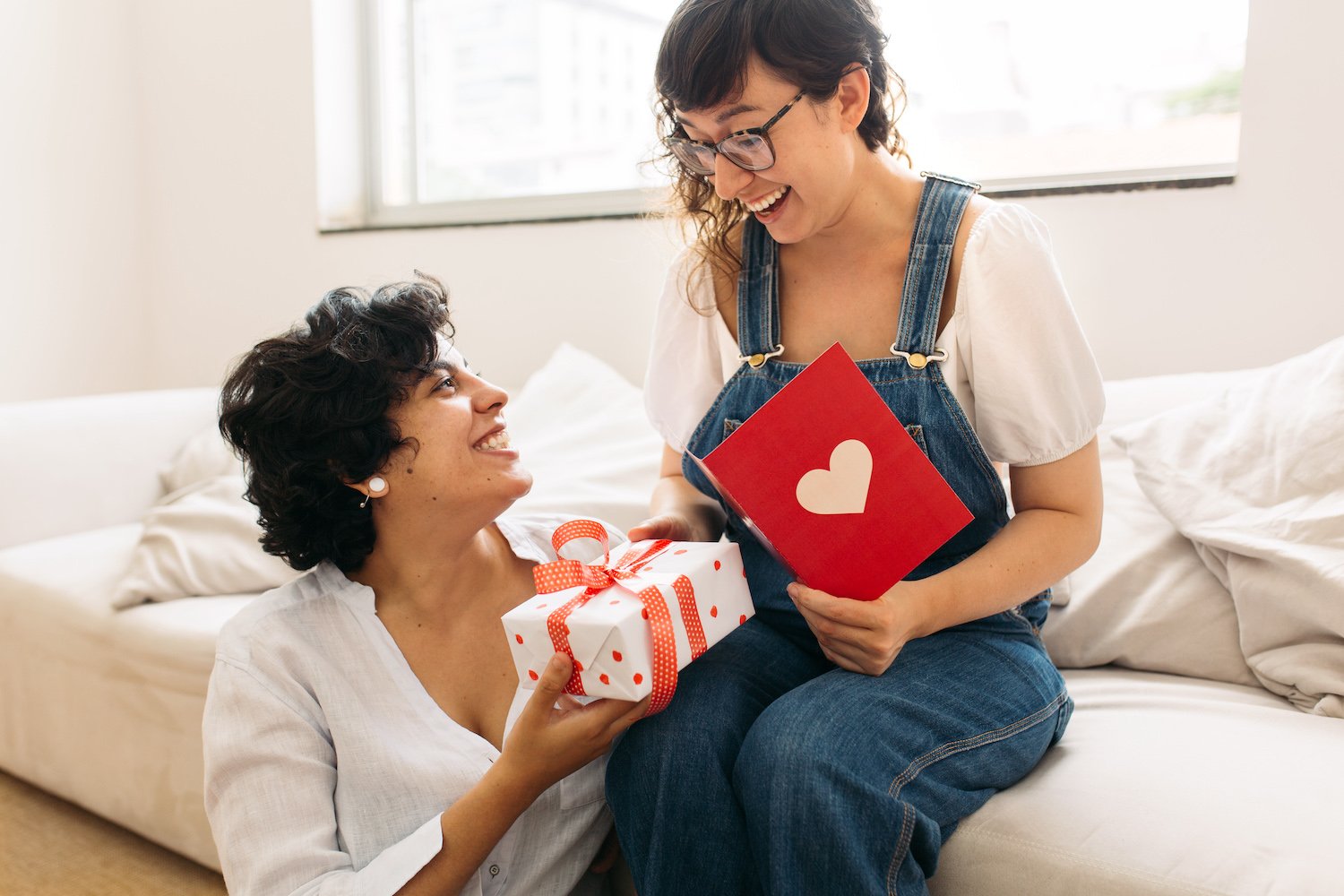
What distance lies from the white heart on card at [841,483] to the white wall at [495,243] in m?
0.60

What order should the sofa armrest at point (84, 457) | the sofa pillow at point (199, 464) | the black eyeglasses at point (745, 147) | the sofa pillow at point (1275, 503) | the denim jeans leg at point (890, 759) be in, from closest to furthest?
the denim jeans leg at point (890, 759) → the black eyeglasses at point (745, 147) → the sofa pillow at point (1275, 503) → the sofa armrest at point (84, 457) → the sofa pillow at point (199, 464)

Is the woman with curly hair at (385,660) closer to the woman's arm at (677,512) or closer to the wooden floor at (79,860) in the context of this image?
the woman's arm at (677,512)

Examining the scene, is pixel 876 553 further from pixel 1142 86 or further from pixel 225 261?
pixel 225 261

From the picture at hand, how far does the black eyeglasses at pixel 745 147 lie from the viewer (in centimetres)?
112

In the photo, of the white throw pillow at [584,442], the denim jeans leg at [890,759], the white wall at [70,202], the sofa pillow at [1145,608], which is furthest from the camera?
the white wall at [70,202]

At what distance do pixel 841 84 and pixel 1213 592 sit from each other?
817mm

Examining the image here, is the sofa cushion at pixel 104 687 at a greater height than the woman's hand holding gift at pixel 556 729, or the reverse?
the woman's hand holding gift at pixel 556 729

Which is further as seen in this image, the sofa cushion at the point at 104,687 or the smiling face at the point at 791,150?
the sofa cushion at the point at 104,687

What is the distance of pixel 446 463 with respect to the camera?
1182 mm

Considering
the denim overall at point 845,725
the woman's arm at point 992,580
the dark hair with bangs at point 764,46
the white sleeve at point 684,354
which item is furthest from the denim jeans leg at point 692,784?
the dark hair with bangs at point 764,46

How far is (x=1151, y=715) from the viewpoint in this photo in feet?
4.05

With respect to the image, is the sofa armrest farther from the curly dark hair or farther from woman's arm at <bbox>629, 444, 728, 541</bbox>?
woman's arm at <bbox>629, 444, 728, 541</bbox>

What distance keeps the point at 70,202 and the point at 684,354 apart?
2714mm

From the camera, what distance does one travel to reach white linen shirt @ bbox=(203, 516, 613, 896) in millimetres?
1035
